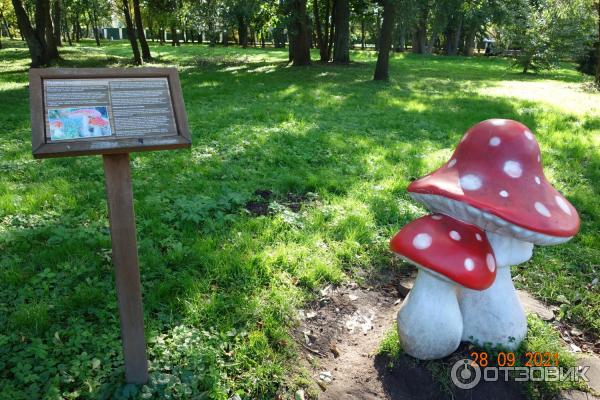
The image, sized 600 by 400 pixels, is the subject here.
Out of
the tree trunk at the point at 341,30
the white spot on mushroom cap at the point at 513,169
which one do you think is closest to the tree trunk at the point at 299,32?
the tree trunk at the point at 341,30

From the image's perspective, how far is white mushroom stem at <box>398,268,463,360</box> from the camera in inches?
110

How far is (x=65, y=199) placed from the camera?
489cm

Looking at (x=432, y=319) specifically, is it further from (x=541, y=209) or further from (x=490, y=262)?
(x=541, y=209)

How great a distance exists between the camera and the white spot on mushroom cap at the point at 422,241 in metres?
2.53

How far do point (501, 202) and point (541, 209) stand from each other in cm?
24

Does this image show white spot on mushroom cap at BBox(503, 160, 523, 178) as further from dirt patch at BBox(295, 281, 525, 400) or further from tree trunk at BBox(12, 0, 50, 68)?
tree trunk at BBox(12, 0, 50, 68)

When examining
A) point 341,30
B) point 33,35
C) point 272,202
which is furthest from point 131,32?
point 272,202

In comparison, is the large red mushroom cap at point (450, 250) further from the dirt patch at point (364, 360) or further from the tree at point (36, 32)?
the tree at point (36, 32)

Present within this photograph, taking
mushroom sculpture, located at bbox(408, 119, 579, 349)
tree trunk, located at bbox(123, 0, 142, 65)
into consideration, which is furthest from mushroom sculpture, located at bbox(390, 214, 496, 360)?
tree trunk, located at bbox(123, 0, 142, 65)

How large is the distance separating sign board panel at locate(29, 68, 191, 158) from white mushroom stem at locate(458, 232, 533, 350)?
6.92ft

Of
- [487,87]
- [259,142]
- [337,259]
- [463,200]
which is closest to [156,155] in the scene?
[259,142]

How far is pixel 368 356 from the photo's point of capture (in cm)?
309

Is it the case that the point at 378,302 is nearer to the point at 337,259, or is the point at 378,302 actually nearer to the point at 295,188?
the point at 337,259

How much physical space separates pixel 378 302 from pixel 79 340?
7.28 feet
